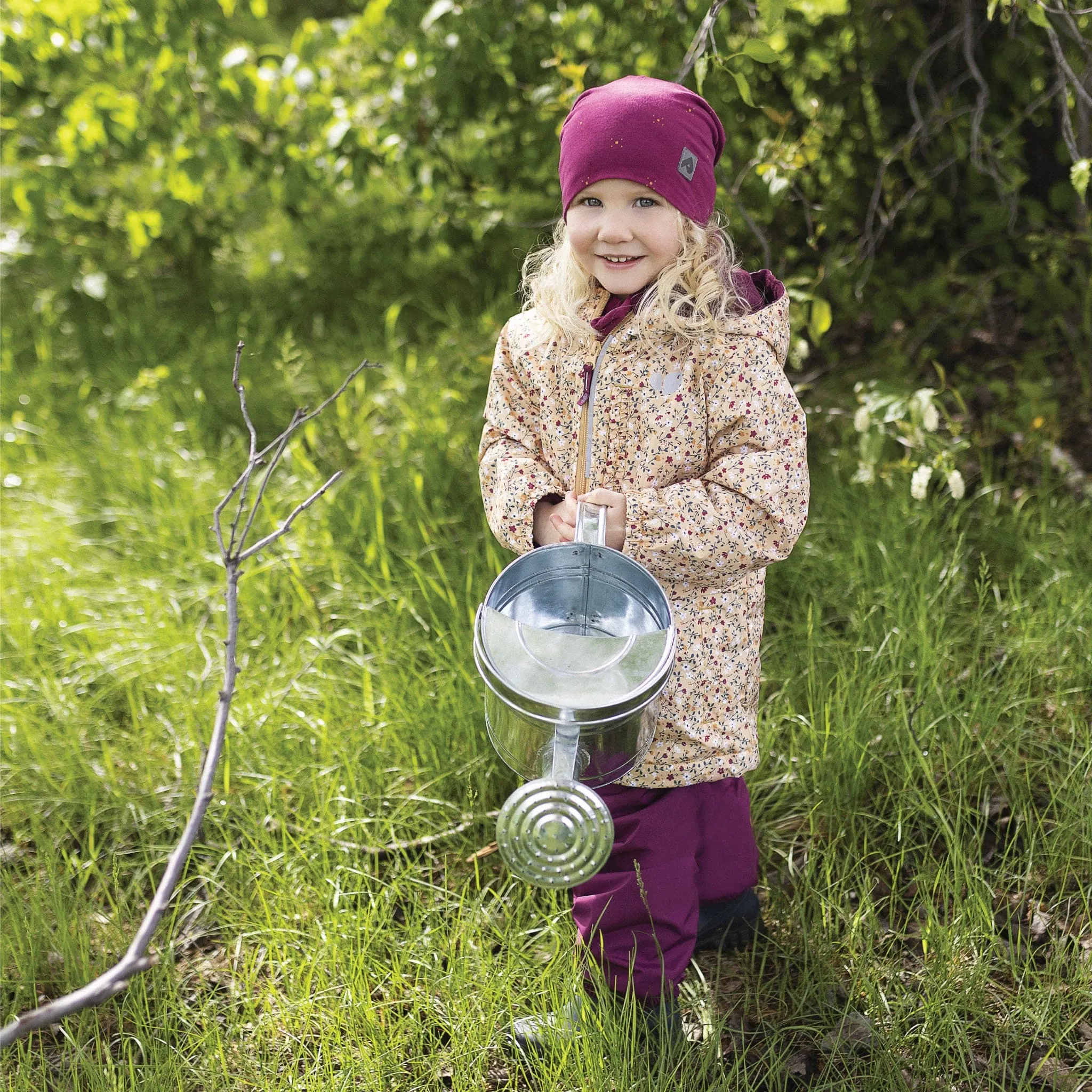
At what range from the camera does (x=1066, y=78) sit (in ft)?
8.79

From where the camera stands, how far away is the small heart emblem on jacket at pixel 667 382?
1.68 metres

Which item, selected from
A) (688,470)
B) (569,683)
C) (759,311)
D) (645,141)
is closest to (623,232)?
(645,141)

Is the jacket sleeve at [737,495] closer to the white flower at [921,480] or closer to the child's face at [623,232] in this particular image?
the child's face at [623,232]

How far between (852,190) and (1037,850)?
1979 mm

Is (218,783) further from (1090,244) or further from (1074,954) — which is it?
(1090,244)

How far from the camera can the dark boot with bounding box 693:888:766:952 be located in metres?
1.95

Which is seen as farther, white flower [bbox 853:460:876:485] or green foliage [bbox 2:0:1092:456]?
green foliage [bbox 2:0:1092:456]

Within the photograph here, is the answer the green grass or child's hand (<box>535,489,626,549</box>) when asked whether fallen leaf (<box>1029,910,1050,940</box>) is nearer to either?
the green grass

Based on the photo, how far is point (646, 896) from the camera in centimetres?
176

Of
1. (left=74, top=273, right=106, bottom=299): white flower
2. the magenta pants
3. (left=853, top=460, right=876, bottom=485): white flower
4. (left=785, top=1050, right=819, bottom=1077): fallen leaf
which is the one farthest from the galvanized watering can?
(left=74, top=273, right=106, bottom=299): white flower

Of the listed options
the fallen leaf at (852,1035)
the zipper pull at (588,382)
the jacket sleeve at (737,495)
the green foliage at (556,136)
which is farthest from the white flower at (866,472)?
the fallen leaf at (852,1035)

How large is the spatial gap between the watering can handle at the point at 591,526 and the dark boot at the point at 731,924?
742 millimetres

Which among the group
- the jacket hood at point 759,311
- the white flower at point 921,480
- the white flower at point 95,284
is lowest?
the white flower at point 95,284

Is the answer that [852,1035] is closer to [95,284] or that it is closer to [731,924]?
[731,924]
